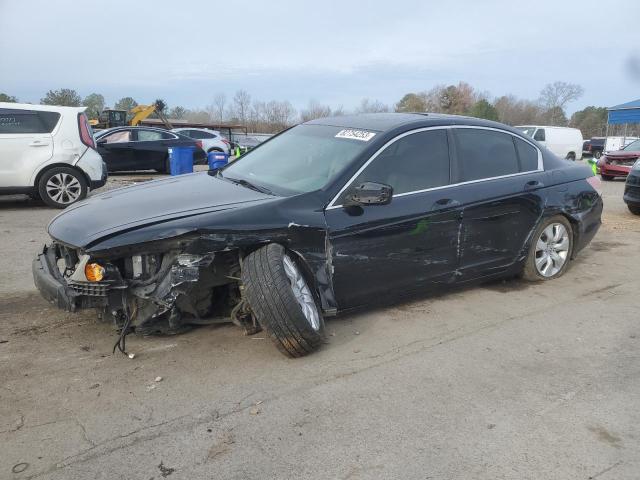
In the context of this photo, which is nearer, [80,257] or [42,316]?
[80,257]

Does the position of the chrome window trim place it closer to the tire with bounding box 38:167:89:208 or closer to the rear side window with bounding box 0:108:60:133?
the tire with bounding box 38:167:89:208

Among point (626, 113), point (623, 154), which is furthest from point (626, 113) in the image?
point (623, 154)

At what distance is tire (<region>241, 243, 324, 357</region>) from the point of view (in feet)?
11.0

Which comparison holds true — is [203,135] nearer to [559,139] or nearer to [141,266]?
[559,139]

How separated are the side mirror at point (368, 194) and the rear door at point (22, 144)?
702 centimetres

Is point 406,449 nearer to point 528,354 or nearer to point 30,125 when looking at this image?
point 528,354

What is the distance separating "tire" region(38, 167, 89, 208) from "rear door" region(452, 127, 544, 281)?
702 cm

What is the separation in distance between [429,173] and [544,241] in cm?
167

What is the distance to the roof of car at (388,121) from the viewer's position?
4469mm

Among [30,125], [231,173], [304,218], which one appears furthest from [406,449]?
[30,125]

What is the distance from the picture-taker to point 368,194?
12.4 feet

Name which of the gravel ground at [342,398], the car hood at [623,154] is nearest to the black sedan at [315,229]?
the gravel ground at [342,398]

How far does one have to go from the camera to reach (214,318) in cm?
384

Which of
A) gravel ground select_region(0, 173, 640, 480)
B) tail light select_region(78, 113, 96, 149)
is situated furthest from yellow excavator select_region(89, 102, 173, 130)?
gravel ground select_region(0, 173, 640, 480)
